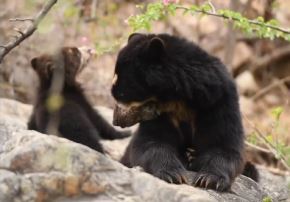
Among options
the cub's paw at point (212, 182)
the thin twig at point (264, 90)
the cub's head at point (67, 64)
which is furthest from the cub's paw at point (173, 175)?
the thin twig at point (264, 90)

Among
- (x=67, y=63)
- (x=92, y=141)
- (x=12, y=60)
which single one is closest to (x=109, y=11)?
(x=12, y=60)

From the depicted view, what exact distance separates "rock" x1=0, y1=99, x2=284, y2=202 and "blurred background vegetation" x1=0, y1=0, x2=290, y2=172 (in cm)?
544

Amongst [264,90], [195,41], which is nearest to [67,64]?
[195,41]

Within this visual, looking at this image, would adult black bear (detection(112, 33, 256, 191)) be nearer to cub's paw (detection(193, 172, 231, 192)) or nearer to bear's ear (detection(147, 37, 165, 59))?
bear's ear (detection(147, 37, 165, 59))

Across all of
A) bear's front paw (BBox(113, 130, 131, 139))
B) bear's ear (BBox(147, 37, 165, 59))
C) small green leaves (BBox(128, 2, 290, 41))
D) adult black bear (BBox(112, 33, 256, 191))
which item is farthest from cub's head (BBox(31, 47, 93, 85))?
bear's ear (BBox(147, 37, 165, 59))

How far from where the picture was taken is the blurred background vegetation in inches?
417

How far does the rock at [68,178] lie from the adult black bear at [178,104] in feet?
2.92

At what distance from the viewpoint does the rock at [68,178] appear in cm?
382

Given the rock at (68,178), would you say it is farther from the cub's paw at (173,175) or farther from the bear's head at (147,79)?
the bear's head at (147,79)

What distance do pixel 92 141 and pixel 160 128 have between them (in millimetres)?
1647

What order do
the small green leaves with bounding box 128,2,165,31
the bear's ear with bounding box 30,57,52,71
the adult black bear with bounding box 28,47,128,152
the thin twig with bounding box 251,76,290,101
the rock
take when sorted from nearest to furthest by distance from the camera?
the rock < the small green leaves with bounding box 128,2,165,31 < the adult black bear with bounding box 28,47,128,152 < the bear's ear with bounding box 30,57,52,71 < the thin twig with bounding box 251,76,290,101

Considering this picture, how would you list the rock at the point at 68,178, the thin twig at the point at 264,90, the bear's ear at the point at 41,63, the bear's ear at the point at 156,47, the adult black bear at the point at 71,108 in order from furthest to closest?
the thin twig at the point at 264,90, the bear's ear at the point at 41,63, the adult black bear at the point at 71,108, the bear's ear at the point at 156,47, the rock at the point at 68,178

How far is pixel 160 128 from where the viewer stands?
17.5 ft

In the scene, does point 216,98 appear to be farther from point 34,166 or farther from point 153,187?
point 34,166
